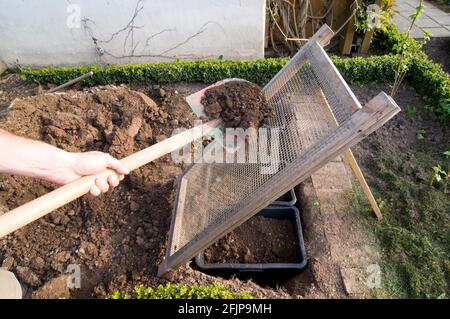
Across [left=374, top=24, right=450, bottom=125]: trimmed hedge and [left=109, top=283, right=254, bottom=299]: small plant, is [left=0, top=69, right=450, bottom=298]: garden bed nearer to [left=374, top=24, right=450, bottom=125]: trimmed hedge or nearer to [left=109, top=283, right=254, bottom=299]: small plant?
[left=374, top=24, right=450, bottom=125]: trimmed hedge

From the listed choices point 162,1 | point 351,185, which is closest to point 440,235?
point 351,185

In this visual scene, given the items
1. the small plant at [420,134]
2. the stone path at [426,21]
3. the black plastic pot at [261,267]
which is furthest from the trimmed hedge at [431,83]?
the black plastic pot at [261,267]

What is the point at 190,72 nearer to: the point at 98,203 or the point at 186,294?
the point at 98,203

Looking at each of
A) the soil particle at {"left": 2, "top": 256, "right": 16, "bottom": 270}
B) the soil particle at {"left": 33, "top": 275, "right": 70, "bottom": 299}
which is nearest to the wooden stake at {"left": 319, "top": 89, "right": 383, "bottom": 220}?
the soil particle at {"left": 33, "top": 275, "right": 70, "bottom": 299}

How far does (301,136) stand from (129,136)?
242 centimetres

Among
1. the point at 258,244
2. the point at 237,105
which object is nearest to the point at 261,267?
the point at 258,244

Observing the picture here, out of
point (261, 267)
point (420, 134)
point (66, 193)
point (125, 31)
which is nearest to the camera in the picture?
point (66, 193)

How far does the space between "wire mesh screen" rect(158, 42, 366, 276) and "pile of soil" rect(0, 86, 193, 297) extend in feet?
1.66

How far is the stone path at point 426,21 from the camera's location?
6.76 meters

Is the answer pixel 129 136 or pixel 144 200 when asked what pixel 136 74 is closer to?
pixel 129 136

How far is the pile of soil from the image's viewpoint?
2.87 meters

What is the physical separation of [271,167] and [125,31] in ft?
16.7

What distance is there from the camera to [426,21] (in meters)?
7.26
